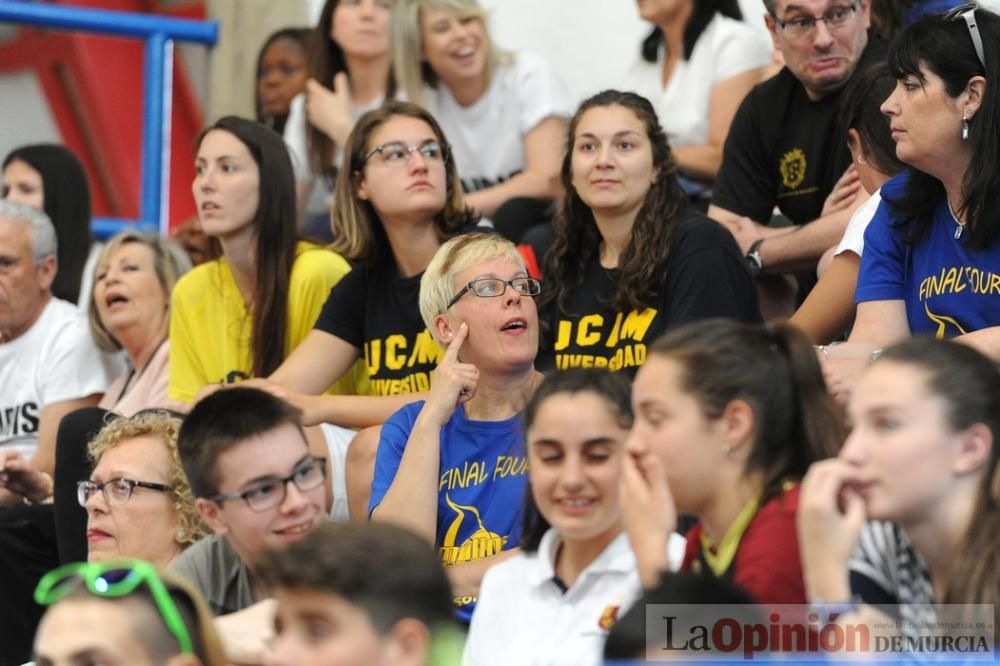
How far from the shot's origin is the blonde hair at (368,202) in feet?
13.5

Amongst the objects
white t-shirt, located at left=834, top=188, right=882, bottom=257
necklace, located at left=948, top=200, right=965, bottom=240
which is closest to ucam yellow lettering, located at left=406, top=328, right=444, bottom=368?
white t-shirt, located at left=834, top=188, right=882, bottom=257

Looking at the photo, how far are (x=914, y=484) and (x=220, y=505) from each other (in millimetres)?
1365

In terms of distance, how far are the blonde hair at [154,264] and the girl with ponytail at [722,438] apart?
258 cm

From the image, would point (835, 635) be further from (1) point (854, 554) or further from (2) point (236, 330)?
Result: (2) point (236, 330)

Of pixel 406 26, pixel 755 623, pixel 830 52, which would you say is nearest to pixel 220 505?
pixel 755 623

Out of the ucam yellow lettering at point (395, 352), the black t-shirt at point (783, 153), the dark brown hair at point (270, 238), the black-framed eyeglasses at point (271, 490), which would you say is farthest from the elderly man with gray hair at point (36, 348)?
the black t-shirt at point (783, 153)

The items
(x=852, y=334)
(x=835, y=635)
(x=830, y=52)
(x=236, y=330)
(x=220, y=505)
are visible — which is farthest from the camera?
(x=236, y=330)

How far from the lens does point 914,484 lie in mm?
2172

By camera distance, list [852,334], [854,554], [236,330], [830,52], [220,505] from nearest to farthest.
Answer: [854,554] → [220,505] → [852,334] → [830,52] → [236,330]

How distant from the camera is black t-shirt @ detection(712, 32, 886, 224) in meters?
4.04

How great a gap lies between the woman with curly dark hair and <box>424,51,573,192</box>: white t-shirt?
3.28 feet

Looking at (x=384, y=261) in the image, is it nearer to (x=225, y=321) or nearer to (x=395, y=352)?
(x=395, y=352)

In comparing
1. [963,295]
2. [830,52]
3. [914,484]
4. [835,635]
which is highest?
[830,52]

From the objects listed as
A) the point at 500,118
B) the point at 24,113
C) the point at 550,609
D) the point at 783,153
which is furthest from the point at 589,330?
the point at 24,113
